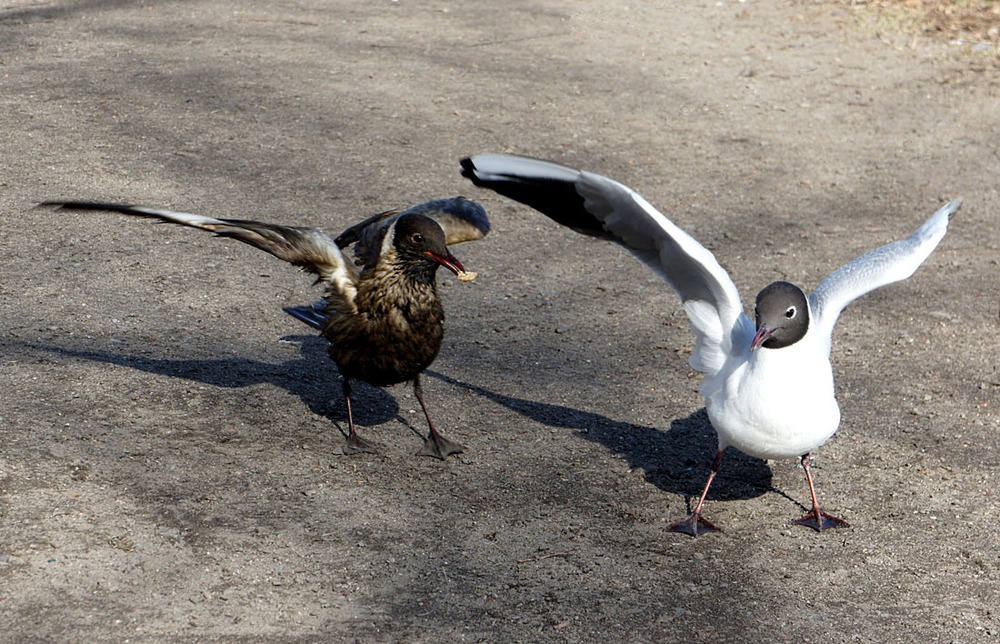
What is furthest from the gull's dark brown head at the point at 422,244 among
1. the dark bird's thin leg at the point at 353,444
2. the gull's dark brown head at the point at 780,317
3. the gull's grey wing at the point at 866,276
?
the gull's grey wing at the point at 866,276

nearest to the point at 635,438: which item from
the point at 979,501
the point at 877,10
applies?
the point at 979,501

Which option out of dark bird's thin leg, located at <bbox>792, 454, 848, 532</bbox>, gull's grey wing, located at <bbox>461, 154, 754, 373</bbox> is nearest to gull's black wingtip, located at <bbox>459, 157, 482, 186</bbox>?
gull's grey wing, located at <bbox>461, 154, 754, 373</bbox>

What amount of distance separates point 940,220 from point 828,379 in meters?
1.29

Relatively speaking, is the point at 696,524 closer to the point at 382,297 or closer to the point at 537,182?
the point at 537,182

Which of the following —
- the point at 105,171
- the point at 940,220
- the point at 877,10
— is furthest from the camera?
the point at 877,10

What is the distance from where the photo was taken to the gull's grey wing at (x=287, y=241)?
460 cm

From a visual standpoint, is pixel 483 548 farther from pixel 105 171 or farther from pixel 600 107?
pixel 600 107

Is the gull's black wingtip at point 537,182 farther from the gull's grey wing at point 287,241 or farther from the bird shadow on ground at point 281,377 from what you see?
the bird shadow on ground at point 281,377

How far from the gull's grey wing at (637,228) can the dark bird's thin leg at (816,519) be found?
585mm

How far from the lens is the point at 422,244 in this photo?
4.95 metres

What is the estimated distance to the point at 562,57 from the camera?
11.1 metres

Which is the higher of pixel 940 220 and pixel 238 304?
pixel 940 220

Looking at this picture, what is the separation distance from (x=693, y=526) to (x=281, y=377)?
7.12ft

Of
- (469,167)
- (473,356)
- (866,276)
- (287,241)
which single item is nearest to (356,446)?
→ (287,241)
